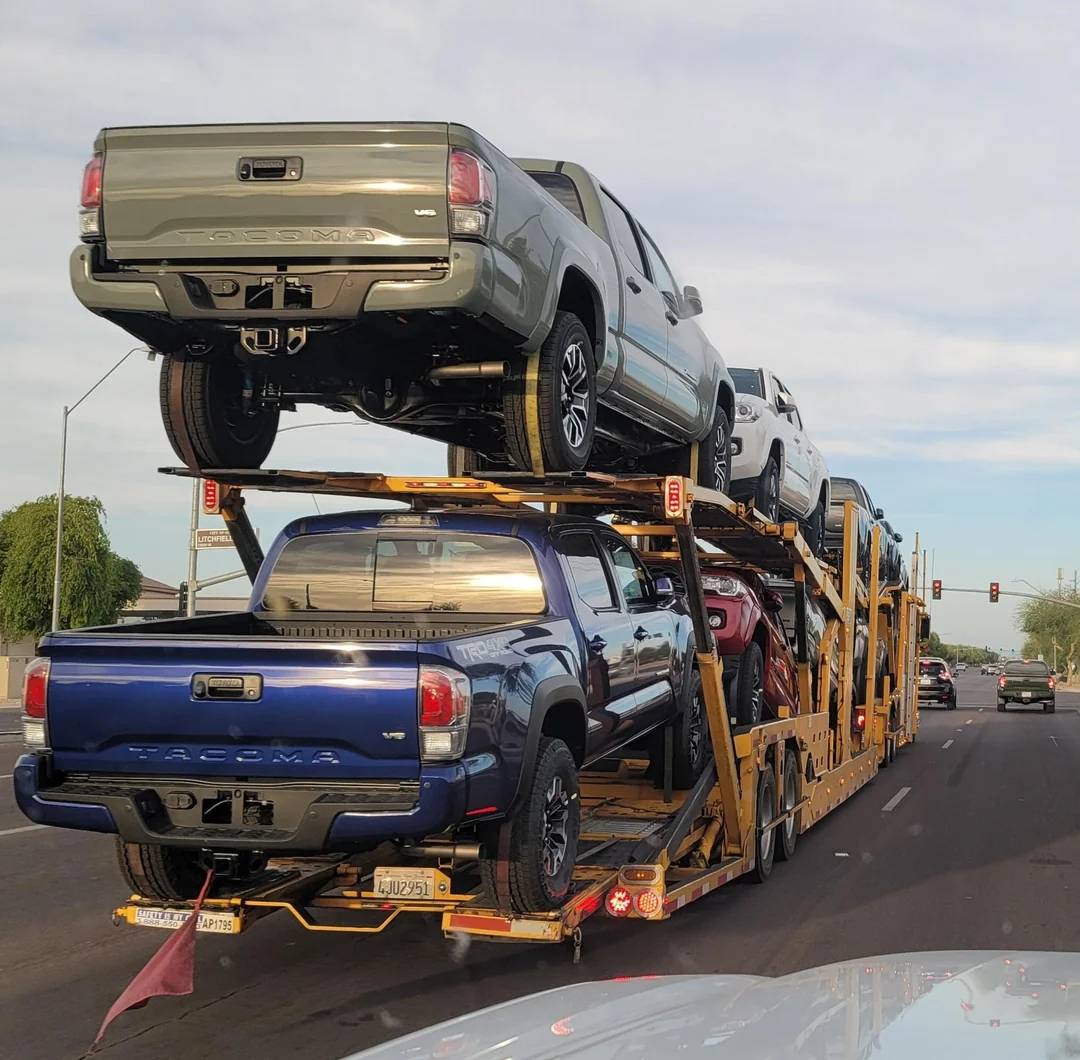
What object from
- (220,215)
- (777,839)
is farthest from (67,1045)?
(777,839)

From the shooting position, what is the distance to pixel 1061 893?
908 cm

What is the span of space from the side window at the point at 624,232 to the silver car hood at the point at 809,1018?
19.7 ft

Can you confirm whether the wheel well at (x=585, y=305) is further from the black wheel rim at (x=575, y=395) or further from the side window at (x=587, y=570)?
the side window at (x=587, y=570)

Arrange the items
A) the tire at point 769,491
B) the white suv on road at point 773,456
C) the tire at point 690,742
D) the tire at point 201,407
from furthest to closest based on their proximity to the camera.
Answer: the tire at point 769,491 < the white suv on road at point 773,456 < the tire at point 690,742 < the tire at point 201,407

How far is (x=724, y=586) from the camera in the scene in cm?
1040

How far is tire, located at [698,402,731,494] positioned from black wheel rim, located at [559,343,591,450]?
3.04 metres

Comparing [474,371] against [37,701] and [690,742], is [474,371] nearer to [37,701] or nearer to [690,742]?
[37,701]

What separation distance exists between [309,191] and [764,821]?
5249 mm

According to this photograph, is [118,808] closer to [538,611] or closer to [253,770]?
[253,770]

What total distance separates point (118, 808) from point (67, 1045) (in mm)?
978

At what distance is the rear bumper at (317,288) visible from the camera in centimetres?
605

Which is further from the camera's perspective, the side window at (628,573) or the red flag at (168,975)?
the side window at (628,573)

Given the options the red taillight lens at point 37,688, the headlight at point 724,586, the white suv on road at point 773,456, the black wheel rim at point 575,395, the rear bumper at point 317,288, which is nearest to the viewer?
the red taillight lens at point 37,688

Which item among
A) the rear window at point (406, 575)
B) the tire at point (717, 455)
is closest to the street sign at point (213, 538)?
the tire at point (717, 455)
